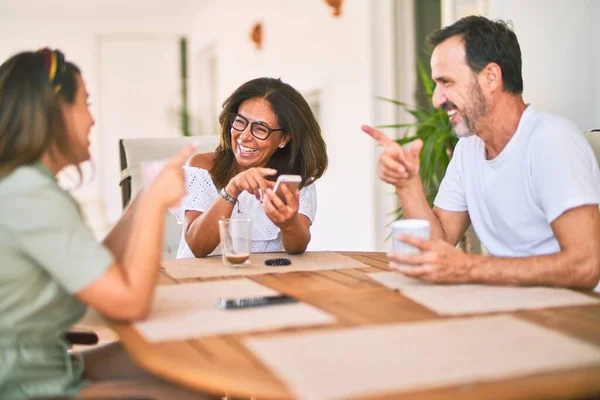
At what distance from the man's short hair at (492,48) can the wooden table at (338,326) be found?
2.42 ft

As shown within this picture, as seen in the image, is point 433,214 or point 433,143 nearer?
point 433,214

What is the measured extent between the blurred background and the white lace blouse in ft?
1.48

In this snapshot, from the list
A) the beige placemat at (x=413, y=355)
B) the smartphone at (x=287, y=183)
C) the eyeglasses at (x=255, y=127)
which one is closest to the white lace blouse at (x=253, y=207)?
the eyeglasses at (x=255, y=127)

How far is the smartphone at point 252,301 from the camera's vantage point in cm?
133

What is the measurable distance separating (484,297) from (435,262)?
14 cm

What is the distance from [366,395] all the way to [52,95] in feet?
2.66

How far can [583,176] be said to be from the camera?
163 centimetres

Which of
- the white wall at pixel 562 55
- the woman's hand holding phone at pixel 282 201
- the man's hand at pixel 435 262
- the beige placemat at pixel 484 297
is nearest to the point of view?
the beige placemat at pixel 484 297

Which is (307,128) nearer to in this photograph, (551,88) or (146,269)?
(551,88)

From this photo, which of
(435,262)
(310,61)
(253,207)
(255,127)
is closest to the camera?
(435,262)

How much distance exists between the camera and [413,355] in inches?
39.4

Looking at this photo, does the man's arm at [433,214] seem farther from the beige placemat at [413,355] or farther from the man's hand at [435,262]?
the beige placemat at [413,355]

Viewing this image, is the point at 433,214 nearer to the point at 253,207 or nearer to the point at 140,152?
the point at 253,207

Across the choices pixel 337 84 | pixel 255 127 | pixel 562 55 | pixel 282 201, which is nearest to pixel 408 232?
pixel 282 201
